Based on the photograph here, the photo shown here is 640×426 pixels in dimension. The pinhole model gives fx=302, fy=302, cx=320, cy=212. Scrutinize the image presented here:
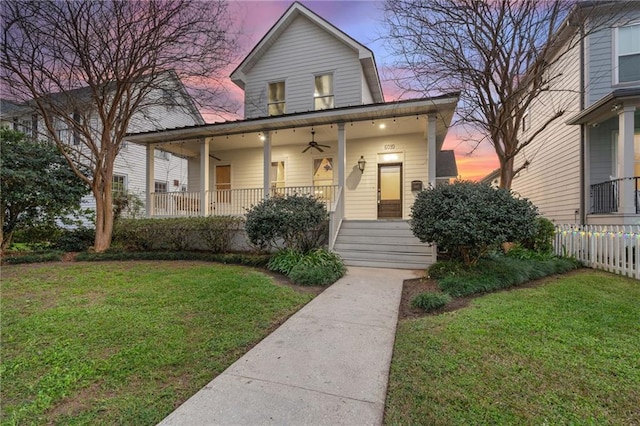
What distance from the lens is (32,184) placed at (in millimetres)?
9125

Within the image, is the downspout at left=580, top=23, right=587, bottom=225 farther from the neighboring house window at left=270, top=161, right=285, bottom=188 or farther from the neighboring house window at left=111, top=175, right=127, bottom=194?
the neighboring house window at left=111, top=175, right=127, bottom=194

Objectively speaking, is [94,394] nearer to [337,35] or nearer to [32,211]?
[32,211]

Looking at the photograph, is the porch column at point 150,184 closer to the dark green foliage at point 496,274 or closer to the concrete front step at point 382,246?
the concrete front step at point 382,246

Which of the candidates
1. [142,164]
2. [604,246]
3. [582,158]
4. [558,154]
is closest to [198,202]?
[142,164]

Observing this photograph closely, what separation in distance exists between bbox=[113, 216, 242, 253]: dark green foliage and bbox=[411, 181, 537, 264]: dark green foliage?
563 centimetres

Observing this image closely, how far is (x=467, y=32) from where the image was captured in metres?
7.77

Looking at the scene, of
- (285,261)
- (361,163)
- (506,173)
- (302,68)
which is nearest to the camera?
(285,261)

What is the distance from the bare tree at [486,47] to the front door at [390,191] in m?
3.08

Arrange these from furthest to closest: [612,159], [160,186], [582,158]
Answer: [160,186] < [582,158] < [612,159]

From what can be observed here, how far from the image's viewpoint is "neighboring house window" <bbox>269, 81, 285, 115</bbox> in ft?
41.7

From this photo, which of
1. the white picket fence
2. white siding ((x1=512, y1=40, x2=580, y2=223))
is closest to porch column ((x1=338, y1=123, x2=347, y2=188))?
the white picket fence

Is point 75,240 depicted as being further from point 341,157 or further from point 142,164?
point 142,164

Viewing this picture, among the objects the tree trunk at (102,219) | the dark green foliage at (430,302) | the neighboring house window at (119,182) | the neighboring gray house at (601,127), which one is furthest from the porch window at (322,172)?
the neighboring house window at (119,182)

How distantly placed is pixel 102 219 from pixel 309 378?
32.3ft
